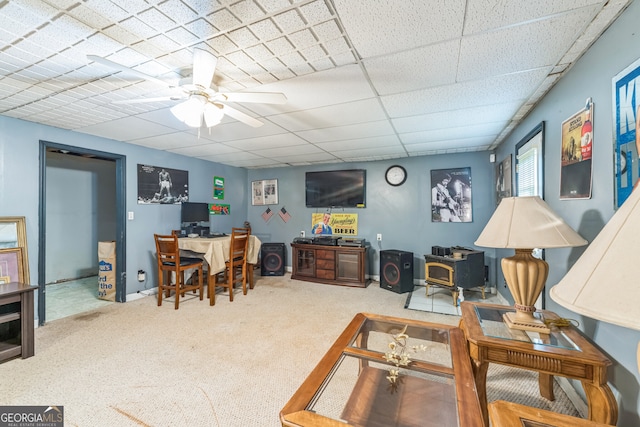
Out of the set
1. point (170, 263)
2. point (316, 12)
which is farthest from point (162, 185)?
point (316, 12)

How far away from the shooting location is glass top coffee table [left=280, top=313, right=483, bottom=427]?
1056mm

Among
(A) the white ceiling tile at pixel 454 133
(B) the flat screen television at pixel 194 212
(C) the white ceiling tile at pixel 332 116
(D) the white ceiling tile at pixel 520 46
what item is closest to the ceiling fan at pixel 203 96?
(C) the white ceiling tile at pixel 332 116

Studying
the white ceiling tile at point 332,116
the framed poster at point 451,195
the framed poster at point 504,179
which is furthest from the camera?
the framed poster at point 451,195

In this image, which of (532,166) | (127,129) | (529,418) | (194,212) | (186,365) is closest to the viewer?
(529,418)

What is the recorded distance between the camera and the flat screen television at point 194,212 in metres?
4.33

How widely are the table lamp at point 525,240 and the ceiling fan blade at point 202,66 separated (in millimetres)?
1913

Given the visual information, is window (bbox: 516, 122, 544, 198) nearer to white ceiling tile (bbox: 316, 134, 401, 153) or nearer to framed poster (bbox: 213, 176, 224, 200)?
white ceiling tile (bbox: 316, 134, 401, 153)

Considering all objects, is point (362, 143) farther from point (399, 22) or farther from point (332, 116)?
point (399, 22)

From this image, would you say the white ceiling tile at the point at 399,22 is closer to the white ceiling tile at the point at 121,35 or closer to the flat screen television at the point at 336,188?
the white ceiling tile at the point at 121,35

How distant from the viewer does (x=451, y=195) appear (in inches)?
170

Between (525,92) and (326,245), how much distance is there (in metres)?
3.39

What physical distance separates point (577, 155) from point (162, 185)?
4774 mm

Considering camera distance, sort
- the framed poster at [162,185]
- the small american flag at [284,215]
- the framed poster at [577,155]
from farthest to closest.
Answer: the small american flag at [284,215], the framed poster at [162,185], the framed poster at [577,155]

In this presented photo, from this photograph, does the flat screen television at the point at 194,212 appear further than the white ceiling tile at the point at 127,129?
Yes
